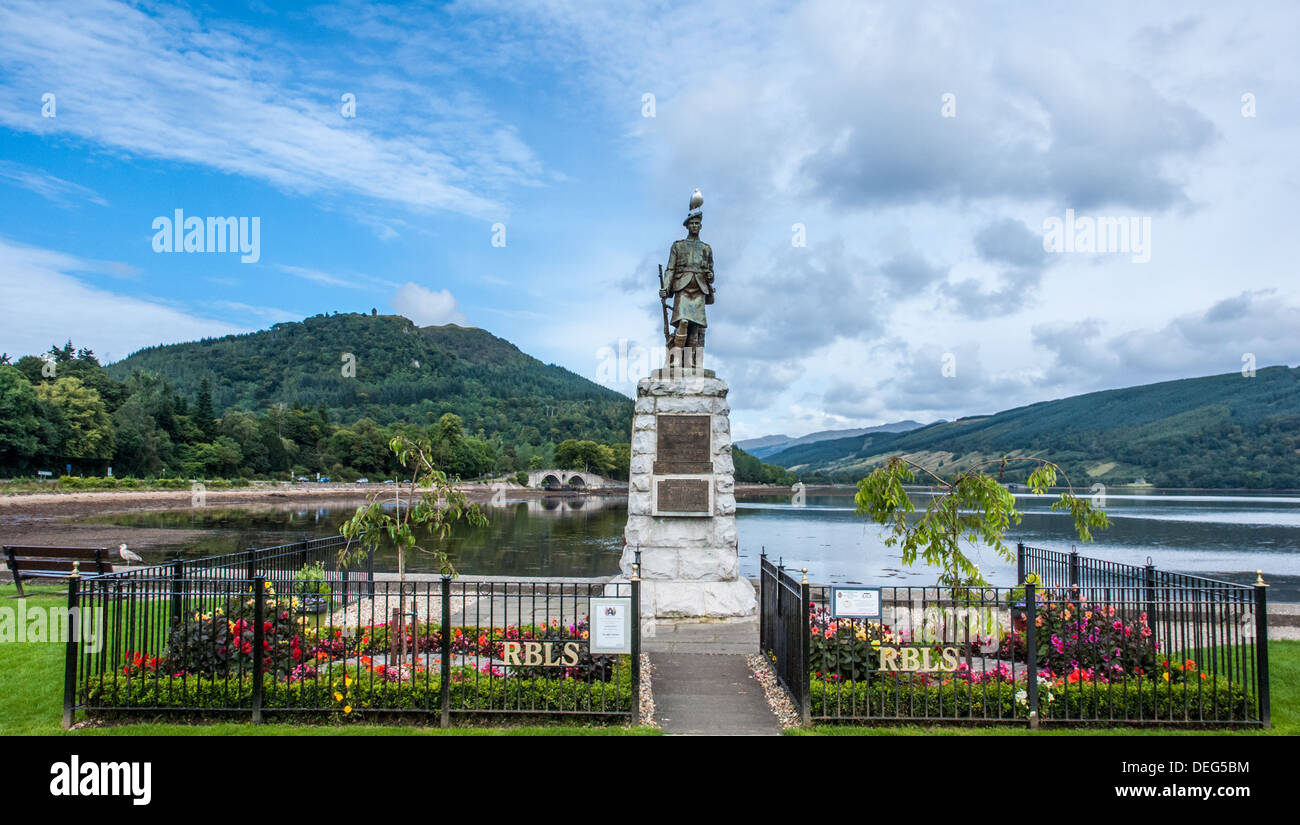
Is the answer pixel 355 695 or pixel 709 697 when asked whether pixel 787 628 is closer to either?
pixel 709 697

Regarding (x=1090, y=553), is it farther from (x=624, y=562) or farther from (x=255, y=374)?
(x=255, y=374)

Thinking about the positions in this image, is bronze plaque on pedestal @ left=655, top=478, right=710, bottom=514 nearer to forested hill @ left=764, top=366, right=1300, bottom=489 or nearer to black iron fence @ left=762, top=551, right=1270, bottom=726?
black iron fence @ left=762, top=551, right=1270, bottom=726

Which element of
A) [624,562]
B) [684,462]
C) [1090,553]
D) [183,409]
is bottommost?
[1090,553]

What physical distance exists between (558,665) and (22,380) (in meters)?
79.7

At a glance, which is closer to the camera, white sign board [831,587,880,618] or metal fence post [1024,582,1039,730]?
metal fence post [1024,582,1039,730]

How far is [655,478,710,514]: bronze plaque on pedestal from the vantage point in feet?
39.8

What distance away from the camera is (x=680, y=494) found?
40.0 feet

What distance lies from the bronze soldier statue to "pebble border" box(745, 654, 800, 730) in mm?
5176

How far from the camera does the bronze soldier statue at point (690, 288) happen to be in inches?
504

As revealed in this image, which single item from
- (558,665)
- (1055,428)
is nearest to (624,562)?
(558,665)

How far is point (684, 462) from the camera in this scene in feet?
40.3

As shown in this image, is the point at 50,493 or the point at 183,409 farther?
the point at 183,409

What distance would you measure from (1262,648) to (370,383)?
16671cm

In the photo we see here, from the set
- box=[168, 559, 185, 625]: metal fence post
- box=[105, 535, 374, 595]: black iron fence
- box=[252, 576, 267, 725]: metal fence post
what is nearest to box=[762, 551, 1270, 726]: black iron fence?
box=[252, 576, 267, 725]: metal fence post
